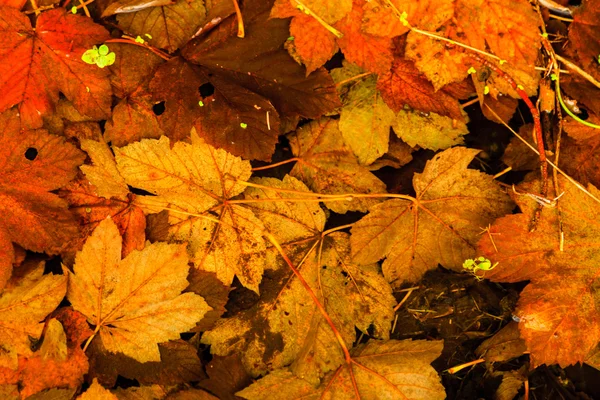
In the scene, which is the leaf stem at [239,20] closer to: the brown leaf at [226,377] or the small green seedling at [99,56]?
the small green seedling at [99,56]

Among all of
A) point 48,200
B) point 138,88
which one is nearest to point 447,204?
point 138,88

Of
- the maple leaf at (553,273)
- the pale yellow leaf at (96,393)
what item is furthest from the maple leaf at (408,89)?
the pale yellow leaf at (96,393)

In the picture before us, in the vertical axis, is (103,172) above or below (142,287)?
above

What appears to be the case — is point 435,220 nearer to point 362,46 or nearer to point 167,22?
point 362,46

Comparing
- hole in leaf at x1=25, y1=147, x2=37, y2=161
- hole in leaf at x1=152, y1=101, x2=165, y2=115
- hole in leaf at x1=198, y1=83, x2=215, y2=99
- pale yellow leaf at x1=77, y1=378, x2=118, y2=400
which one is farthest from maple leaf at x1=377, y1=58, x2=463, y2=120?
pale yellow leaf at x1=77, y1=378, x2=118, y2=400

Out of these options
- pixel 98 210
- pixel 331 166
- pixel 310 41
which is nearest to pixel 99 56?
pixel 98 210
